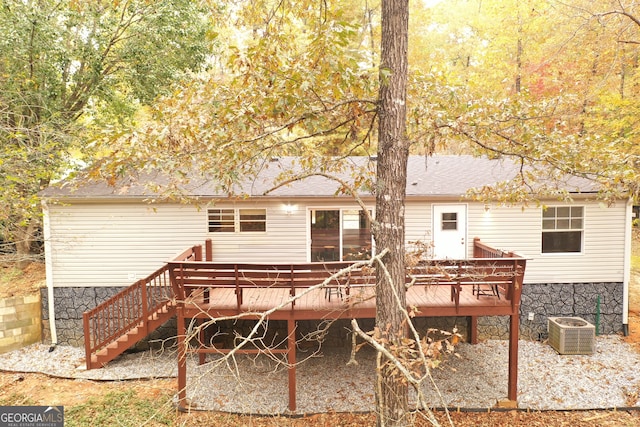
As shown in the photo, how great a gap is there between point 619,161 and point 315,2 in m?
4.96

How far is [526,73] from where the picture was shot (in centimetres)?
1627

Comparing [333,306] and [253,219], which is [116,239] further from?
[333,306]

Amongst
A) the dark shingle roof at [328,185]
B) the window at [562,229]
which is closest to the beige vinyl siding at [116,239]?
the dark shingle roof at [328,185]

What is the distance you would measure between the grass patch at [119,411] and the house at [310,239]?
3.15 metres

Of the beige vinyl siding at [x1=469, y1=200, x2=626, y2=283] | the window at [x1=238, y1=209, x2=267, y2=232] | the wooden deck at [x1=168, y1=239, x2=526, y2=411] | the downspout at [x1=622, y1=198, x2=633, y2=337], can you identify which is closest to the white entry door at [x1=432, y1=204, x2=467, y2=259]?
the beige vinyl siding at [x1=469, y1=200, x2=626, y2=283]

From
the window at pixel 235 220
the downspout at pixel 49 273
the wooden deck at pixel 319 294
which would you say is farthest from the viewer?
the window at pixel 235 220

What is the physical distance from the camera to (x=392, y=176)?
14.3ft

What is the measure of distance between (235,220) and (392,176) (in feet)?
19.1

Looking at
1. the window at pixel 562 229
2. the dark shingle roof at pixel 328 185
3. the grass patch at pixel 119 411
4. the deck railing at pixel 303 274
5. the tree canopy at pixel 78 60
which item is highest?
the tree canopy at pixel 78 60

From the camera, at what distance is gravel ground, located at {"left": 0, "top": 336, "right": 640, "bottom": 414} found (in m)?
6.66

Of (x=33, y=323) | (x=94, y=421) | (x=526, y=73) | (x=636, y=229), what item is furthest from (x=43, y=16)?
(x=636, y=229)

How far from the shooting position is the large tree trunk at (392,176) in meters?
4.28

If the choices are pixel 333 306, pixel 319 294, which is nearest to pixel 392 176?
pixel 333 306

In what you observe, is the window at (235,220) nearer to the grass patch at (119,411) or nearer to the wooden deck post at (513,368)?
the grass patch at (119,411)
